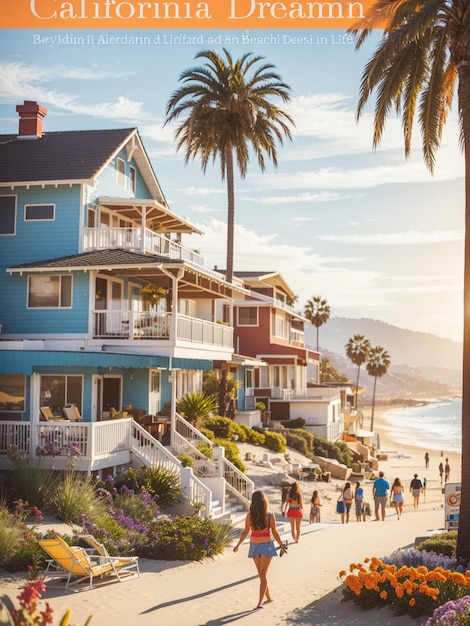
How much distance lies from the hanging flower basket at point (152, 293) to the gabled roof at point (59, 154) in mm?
4045

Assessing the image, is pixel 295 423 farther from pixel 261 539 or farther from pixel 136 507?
pixel 261 539

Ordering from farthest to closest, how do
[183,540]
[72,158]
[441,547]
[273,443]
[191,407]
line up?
1. [273,443]
2. [191,407]
3. [72,158]
4. [183,540]
5. [441,547]

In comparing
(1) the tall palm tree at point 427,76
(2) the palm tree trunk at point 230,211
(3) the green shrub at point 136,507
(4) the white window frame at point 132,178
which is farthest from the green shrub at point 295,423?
(1) the tall palm tree at point 427,76

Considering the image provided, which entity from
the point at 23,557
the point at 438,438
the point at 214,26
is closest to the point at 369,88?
the point at 214,26

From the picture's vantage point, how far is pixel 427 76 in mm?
16250

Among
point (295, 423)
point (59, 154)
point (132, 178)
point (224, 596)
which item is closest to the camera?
point (224, 596)

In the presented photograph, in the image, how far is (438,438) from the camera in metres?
115

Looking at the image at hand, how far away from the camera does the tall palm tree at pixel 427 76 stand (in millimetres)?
13961

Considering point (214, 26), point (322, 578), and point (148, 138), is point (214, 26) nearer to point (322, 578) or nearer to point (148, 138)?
point (322, 578)

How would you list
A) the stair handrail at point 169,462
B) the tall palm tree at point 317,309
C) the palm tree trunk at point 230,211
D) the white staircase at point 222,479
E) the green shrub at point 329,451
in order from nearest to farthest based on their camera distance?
the stair handrail at point 169,462 → the white staircase at point 222,479 → the palm tree trunk at point 230,211 → the green shrub at point 329,451 → the tall palm tree at point 317,309

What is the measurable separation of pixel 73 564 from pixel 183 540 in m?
3.70

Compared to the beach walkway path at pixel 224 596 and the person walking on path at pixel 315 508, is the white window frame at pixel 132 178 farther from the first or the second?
the beach walkway path at pixel 224 596

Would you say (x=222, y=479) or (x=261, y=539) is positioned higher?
(x=261, y=539)

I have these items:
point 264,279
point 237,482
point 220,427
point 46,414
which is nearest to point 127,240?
point 46,414
